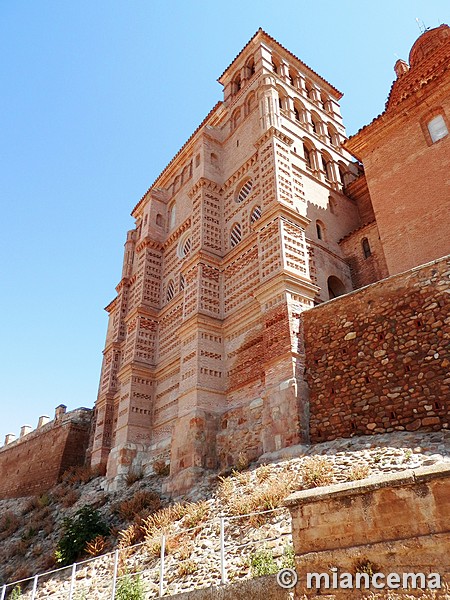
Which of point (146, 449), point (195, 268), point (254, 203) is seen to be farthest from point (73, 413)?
point (254, 203)

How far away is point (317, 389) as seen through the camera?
36.1ft

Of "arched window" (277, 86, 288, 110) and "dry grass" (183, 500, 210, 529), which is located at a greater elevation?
"arched window" (277, 86, 288, 110)

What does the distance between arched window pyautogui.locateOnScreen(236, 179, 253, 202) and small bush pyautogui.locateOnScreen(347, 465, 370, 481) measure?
1165 centimetres

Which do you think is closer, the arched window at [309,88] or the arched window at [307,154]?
the arched window at [307,154]

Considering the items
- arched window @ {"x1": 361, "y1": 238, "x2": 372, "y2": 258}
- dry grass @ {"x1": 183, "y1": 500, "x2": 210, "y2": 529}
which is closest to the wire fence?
dry grass @ {"x1": 183, "y1": 500, "x2": 210, "y2": 529}

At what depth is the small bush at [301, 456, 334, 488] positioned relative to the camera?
798cm

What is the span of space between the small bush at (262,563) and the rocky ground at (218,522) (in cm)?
1

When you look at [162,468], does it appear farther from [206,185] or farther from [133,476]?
[206,185]

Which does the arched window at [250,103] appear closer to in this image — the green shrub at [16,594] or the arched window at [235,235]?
the arched window at [235,235]

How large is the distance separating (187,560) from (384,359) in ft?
18.2

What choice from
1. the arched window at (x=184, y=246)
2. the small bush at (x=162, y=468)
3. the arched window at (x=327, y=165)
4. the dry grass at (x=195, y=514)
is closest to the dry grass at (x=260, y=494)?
the dry grass at (x=195, y=514)

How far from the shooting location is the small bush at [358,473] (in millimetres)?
7570

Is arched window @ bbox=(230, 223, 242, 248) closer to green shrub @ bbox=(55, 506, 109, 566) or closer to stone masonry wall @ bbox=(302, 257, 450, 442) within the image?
stone masonry wall @ bbox=(302, 257, 450, 442)

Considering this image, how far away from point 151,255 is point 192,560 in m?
16.0
